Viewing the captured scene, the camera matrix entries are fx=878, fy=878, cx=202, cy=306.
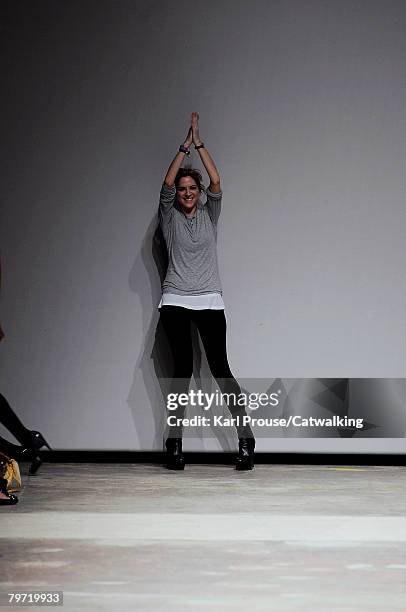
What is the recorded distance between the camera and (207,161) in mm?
4254

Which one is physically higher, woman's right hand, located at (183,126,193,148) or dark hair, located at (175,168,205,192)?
woman's right hand, located at (183,126,193,148)

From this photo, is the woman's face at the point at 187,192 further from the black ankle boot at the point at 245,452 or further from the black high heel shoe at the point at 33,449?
the black high heel shoe at the point at 33,449

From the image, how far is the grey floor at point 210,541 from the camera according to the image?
2.16 m

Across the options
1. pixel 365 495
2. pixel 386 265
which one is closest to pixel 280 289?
pixel 386 265

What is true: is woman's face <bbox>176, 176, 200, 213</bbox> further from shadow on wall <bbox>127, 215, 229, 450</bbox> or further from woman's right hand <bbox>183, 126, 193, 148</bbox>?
shadow on wall <bbox>127, 215, 229, 450</bbox>

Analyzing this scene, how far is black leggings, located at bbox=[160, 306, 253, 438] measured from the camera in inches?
169

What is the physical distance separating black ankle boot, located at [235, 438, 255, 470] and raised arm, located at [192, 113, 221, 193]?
123cm

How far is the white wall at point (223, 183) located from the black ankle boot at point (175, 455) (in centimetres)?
27

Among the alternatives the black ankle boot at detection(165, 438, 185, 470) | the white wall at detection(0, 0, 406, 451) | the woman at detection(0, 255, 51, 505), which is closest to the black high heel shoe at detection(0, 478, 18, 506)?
the woman at detection(0, 255, 51, 505)

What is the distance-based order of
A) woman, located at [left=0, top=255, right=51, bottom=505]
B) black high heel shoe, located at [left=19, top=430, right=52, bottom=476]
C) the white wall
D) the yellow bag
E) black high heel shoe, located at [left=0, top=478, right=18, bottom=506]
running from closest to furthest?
black high heel shoe, located at [left=0, top=478, right=18, bottom=506]
the yellow bag
woman, located at [left=0, top=255, right=51, bottom=505]
black high heel shoe, located at [left=19, top=430, right=52, bottom=476]
the white wall

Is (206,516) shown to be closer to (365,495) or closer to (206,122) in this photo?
(365,495)

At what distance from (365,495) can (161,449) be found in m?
1.29

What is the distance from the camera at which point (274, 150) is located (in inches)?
179

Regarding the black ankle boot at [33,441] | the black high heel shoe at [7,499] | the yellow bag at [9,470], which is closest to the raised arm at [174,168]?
the black ankle boot at [33,441]
